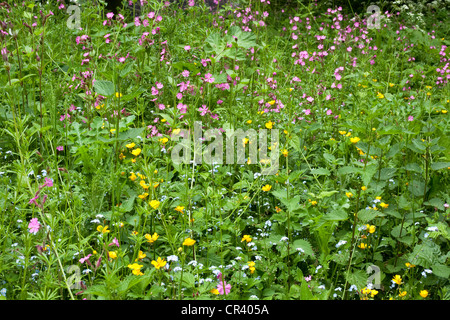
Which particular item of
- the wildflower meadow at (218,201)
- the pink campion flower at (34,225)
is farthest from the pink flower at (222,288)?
the pink campion flower at (34,225)

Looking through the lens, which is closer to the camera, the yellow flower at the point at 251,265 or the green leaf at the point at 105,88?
the yellow flower at the point at 251,265

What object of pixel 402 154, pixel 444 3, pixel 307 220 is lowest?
pixel 307 220

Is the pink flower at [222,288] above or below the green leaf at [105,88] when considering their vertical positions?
below

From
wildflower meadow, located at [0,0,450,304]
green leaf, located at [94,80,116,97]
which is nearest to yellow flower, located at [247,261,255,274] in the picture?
wildflower meadow, located at [0,0,450,304]

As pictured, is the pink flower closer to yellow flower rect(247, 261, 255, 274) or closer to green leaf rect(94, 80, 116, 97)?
yellow flower rect(247, 261, 255, 274)

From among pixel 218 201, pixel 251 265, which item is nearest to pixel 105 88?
pixel 218 201

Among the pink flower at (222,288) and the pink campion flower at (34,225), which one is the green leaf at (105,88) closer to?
the pink campion flower at (34,225)

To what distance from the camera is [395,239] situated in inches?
86.9

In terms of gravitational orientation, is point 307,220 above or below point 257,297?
above

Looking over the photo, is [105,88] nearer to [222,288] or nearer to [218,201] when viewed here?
[218,201]

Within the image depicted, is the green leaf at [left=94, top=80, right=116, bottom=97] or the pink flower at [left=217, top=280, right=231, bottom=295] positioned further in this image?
the green leaf at [left=94, top=80, right=116, bottom=97]

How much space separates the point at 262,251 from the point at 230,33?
131 cm
